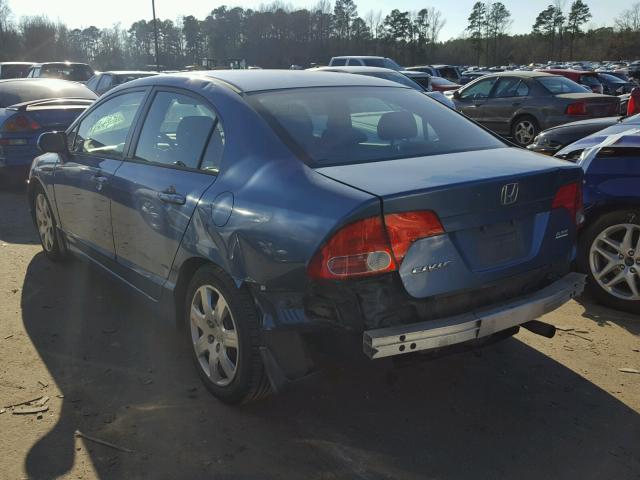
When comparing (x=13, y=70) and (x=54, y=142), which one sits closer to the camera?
(x=54, y=142)

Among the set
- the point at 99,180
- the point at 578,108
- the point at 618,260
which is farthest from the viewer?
the point at 578,108

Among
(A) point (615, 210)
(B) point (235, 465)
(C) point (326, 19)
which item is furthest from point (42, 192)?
(C) point (326, 19)

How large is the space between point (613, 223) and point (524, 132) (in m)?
8.61

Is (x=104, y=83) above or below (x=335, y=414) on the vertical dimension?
above

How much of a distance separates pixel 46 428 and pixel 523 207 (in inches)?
99.7

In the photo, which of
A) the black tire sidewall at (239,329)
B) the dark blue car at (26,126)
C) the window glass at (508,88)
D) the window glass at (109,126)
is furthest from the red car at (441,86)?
the black tire sidewall at (239,329)

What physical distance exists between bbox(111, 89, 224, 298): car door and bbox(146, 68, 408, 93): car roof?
0.15 m

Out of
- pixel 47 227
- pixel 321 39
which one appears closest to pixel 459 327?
pixel 47 227

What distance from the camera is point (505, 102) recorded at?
1269cm

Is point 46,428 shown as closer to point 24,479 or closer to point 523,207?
point 24,479

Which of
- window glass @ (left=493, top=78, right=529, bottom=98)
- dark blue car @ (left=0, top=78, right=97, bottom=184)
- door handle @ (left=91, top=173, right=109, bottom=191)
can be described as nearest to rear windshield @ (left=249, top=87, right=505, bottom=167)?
door handle @ (left=91, top=173, right=109, bottom=191)

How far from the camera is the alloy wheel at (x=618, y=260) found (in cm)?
427

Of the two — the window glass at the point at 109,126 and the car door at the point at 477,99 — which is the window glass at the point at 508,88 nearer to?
the car door at the point at 477,99

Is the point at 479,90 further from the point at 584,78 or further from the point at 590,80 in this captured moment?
the point at 584,78
